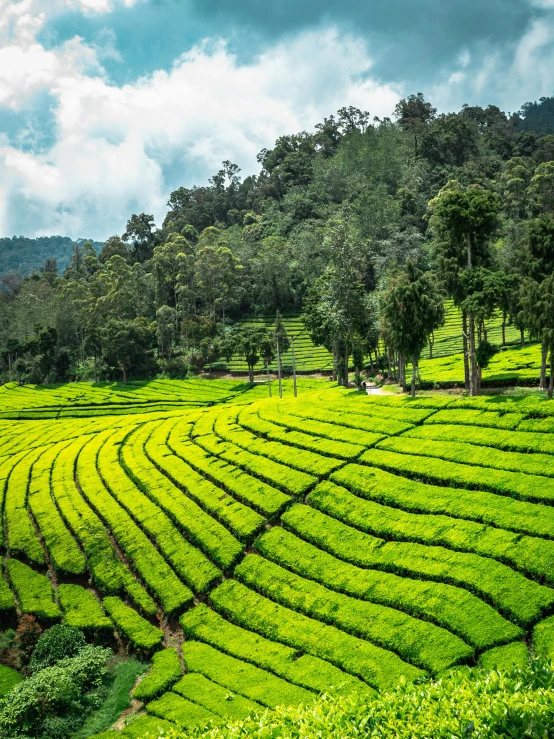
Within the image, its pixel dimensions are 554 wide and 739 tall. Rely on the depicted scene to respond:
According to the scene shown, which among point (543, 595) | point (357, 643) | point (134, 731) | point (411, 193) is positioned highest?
point (411, 193)

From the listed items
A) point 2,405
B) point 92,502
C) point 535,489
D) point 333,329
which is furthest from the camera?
point 2,405

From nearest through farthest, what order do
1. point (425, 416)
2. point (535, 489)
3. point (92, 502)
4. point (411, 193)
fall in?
point (535, 489), point (425, 416), point (92, 502), point (411, 193)

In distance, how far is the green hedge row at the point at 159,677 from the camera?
23.2 metres

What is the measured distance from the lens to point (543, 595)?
20.8m

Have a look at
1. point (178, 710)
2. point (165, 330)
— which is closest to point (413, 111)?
point (165, 330)

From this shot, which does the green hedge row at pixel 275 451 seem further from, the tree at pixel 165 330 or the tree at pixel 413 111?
the tree at pixel 413 111

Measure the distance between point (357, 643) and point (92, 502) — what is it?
23559mm

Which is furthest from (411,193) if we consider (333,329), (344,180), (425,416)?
(425,416)

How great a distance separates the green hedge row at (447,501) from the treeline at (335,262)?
47.2ft

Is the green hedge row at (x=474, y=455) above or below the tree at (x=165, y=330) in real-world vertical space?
below

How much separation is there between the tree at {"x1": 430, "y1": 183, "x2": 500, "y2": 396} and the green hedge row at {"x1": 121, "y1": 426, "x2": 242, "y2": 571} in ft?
68.0

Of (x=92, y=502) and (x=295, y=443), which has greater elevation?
(x=295, y=443)

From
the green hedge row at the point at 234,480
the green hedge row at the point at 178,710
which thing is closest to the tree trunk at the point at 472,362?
the green hedge row at the point at 234,480

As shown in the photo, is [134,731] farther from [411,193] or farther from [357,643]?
[411,193]
